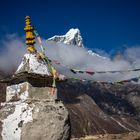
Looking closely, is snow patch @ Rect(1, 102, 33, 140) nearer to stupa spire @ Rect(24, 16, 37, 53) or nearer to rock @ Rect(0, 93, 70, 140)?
rock @ Rect(0, 93, 70, 140)

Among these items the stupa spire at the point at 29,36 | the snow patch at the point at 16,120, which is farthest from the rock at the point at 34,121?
the stupa spire at the point at 29,36

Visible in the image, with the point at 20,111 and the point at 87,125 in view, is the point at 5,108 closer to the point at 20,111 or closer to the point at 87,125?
the point at 20,111

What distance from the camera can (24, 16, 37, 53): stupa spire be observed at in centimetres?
806

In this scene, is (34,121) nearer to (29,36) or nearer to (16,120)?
(16,120)

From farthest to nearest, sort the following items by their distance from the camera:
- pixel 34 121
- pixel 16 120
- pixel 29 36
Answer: pixel 29 36 → pixel 16 120 → pixel 34 121

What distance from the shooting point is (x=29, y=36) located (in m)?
8.05

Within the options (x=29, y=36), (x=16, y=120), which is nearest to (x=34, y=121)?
(x=16, y=120)

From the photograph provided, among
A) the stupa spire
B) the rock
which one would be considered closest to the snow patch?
the rock

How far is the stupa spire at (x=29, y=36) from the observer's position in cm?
806

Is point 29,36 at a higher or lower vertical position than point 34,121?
higher

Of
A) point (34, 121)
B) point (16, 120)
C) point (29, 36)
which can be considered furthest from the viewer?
point (29, 36)

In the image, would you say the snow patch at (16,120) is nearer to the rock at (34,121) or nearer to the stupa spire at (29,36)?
the rock at (34,121)

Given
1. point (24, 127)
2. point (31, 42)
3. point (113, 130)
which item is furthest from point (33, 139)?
point (113, 130)

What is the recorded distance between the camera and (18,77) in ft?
24.7
